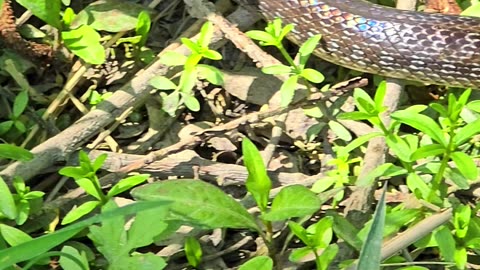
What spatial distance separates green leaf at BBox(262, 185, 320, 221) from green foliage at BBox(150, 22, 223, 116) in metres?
0.52

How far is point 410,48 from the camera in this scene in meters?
2.52

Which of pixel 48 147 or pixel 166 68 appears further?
pixel 166 68

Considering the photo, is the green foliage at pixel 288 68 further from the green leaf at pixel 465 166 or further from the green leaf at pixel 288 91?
the green leaf at pixel 465 166


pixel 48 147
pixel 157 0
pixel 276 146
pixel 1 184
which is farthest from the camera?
pixel 157 0

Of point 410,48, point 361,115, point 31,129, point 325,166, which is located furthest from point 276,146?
point 31,129

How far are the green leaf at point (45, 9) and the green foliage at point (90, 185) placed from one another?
59 cm

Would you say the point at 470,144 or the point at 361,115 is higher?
the point at 361,115

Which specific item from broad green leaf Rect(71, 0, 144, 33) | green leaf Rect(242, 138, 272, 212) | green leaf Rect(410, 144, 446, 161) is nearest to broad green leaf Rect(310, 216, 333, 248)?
green leaf Rect(242, 138, 272, 212)

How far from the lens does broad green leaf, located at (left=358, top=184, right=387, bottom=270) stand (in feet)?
4.70

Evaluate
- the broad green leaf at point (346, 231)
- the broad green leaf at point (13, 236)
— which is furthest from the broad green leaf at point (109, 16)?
the broad green leaf at point (346, 231)

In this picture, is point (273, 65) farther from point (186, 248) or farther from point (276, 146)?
point (186, 248)

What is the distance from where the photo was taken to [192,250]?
2051mm

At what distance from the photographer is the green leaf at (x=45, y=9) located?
2.34 meters

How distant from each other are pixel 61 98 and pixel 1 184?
598mm
